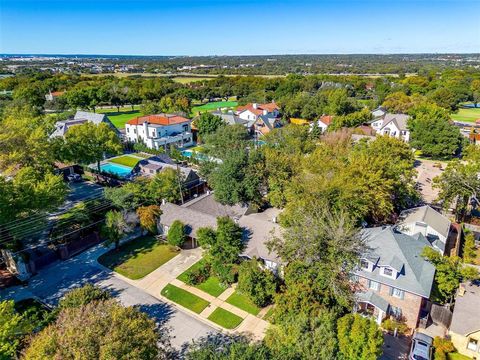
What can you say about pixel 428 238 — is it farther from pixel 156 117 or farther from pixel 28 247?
pixel 156 117

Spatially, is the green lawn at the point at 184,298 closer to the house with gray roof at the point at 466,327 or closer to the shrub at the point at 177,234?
the shrub at the point at 177,234

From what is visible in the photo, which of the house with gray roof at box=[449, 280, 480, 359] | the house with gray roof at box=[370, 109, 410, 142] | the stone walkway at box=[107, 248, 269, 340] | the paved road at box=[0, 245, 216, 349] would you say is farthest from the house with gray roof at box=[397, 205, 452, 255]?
the house with gray roof at box=[370, 109, 410, 142]

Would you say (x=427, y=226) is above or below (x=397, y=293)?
above

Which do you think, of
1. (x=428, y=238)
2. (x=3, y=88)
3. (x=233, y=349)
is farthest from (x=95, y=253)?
(x=3, y=88)

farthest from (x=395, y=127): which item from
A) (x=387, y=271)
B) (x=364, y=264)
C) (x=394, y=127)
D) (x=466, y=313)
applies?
(x=466, y=313)

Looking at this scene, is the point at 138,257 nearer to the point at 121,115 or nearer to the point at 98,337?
the point at 98,337

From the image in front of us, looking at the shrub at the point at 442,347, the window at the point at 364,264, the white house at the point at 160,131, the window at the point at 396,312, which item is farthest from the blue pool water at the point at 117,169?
the shrub at the point at 442,347
